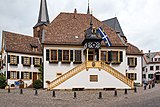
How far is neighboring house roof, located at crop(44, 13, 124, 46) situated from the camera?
37469 mm

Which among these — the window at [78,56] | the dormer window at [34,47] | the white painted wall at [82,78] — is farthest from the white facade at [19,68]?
the window at [78,56]

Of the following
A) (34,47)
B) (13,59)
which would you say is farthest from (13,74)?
(34,47)

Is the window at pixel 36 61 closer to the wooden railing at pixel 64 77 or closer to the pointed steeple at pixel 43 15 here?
the wooden railing at pixel 64 77

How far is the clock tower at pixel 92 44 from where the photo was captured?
35.5 meters

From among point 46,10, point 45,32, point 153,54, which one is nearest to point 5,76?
point 45,32

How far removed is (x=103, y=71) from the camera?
34.4 metres

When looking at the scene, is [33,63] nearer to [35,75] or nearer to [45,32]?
[35,75]

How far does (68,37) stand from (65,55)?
8.19 feet

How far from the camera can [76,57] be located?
124 ft

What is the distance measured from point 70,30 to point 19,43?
45.2ft

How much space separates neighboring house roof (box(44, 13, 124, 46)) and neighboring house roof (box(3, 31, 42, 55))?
10493mm

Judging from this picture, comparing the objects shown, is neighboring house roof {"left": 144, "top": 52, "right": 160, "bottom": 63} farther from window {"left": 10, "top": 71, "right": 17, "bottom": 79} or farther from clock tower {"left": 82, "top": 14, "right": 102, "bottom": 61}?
clock tower {"left": 82, "top": 14, "right": 102, "bottom": 61}

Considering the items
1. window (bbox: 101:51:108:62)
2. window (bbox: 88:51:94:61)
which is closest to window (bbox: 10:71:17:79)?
window (bbox: 88:51:94:61)

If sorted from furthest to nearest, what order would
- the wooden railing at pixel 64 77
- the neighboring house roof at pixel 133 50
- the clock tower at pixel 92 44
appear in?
the neighboring house roof at pixel 133 50 < the clock tower at pixel 92 44 < the wooden railing at pixel 64 77
